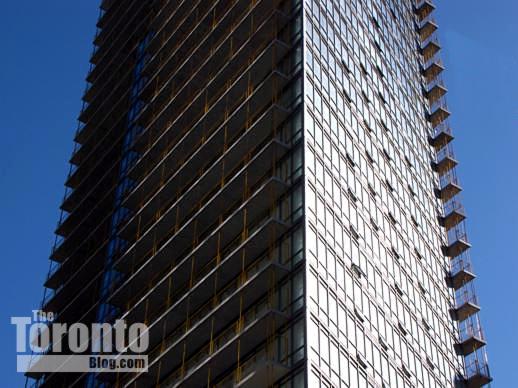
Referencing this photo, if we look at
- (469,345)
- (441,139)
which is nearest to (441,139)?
(441,139)

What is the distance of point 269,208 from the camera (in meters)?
50.6

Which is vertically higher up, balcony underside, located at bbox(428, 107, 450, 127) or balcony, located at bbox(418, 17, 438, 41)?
balcony, located at bbox(418, 17, 438, 41)

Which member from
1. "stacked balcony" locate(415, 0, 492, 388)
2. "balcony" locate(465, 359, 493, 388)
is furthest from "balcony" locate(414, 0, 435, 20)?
"balcony" locate(465, 359, 493, 388)

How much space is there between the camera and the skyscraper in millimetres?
47594

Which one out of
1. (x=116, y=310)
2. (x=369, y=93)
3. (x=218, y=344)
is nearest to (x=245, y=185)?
(x=218, y=344)

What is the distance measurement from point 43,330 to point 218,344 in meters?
24.9

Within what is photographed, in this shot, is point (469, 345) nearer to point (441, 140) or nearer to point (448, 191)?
point (448, 191)

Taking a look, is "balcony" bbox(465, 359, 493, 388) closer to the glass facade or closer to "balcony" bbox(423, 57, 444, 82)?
the glass facade

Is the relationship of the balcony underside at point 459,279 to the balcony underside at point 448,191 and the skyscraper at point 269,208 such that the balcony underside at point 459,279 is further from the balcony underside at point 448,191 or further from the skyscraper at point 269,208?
the balcony underside at point 448,191

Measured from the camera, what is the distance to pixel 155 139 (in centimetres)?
6662

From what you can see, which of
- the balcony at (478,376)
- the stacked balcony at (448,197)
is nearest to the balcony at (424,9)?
the stacked balcony at (448,197)

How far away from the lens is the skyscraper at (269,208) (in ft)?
156

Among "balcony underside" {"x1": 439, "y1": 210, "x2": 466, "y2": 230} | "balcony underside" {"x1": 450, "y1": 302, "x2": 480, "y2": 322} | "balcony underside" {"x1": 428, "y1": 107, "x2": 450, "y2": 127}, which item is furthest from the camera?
"balcony underside" {"x1": 428, "y1": 107, "x2": 450, "y2": 127}

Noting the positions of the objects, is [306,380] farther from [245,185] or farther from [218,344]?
[245,185]
